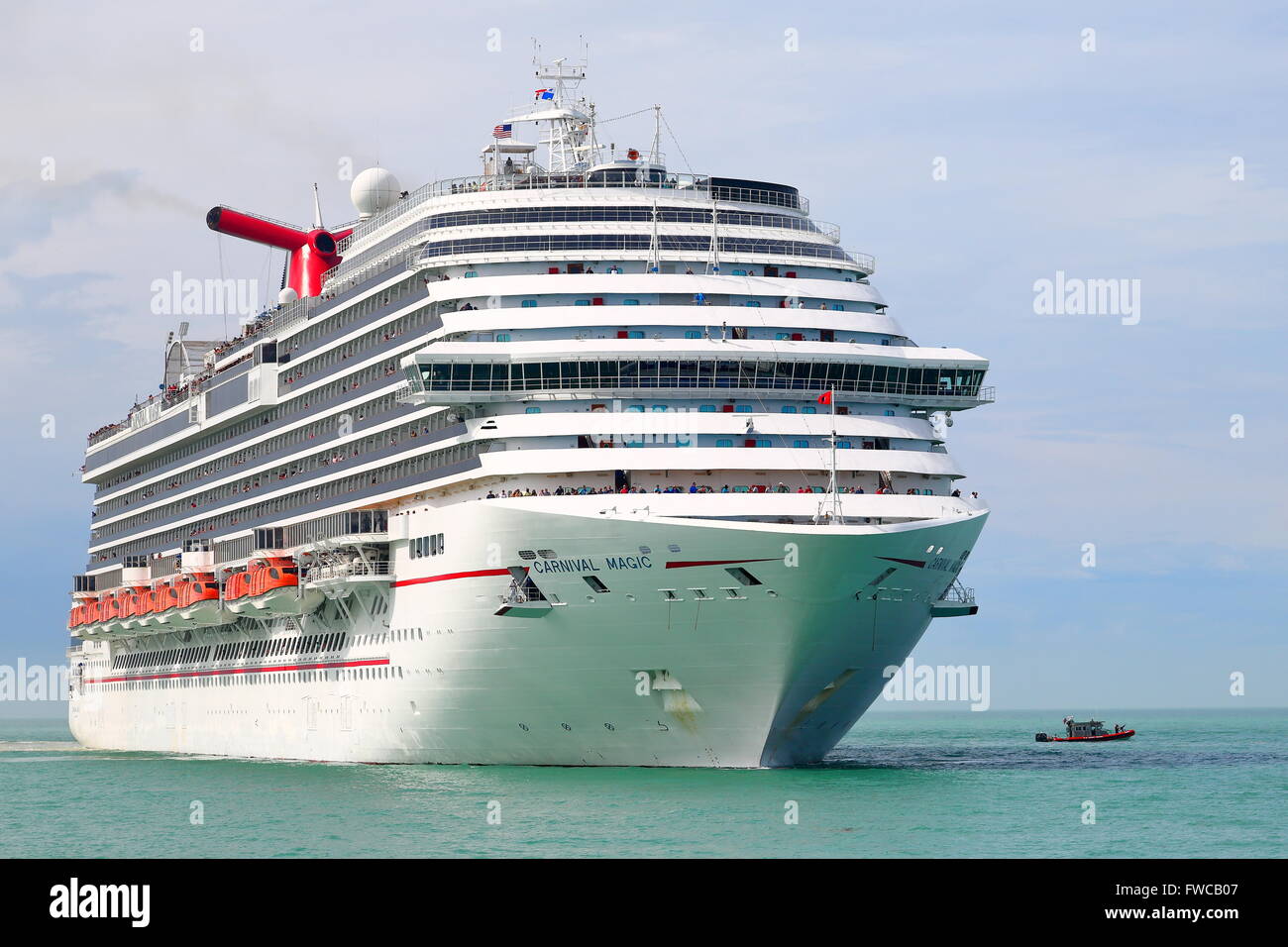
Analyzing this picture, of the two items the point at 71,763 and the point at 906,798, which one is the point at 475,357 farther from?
the point at 71,763

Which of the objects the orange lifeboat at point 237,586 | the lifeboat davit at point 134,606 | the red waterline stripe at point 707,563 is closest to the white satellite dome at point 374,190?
the orange lifeboat at point 237,586

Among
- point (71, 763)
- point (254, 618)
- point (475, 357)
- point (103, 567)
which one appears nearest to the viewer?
point (475, 357)

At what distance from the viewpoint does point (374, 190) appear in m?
73.9

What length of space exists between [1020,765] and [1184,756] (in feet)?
48.4

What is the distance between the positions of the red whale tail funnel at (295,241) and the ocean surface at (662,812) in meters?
27.2

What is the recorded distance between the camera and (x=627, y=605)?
4566cm

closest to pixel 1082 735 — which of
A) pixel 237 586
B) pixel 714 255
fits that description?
pixel 237 586

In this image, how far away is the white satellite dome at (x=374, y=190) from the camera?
242ft

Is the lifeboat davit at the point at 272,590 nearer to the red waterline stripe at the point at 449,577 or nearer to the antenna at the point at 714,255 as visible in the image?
the red waterline stripe at the point at 449,577

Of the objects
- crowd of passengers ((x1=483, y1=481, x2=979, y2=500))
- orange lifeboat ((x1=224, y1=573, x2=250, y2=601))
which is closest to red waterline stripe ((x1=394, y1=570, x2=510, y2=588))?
crowd of passengers ((x1=483, y1=481, x2=979, y2=500))

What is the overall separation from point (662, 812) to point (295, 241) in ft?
157

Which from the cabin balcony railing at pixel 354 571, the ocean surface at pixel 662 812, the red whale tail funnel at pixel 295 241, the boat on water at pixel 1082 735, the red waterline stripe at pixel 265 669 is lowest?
the boat on water at pixel 1082 735

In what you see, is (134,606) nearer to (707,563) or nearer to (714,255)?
(714,255)

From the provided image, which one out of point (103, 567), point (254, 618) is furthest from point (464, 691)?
point (103, 567)
